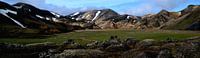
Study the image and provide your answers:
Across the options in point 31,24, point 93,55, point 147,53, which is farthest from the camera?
point 31,24

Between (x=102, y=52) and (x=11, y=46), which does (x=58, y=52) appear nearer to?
(x=102, y=52)

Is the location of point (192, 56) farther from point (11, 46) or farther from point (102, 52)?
point (11, 46)

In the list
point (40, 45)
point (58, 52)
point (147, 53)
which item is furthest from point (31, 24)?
point (147, 53)

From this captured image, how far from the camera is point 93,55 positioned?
64375 millimetres

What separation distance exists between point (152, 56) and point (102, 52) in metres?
10.0

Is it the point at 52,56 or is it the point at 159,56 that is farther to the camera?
the point at 52,56

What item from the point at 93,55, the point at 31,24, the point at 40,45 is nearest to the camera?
the point at 93,55

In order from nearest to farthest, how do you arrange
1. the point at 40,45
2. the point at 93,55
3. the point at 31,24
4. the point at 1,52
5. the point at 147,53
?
the point at 147,53 < the point at 93,55 < the point at 1,52 < the point at 40,45 < the point at 31,24

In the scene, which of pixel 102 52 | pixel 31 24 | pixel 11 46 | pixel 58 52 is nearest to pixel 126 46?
pixel 102 52

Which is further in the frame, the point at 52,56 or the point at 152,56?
the point at 52,56

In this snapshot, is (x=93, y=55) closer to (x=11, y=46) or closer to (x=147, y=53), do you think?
(x=147, y=53)

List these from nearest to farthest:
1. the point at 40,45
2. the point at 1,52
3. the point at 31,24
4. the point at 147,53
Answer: the point at 147,53 < the point at 1,52 < the point at 40,45 < the point at 31,24

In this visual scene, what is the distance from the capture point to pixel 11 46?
7575cm

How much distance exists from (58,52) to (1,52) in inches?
402
